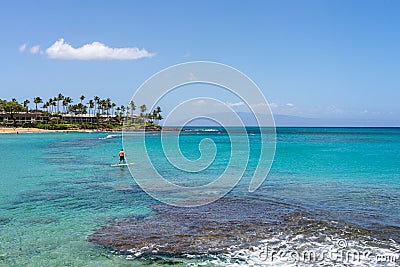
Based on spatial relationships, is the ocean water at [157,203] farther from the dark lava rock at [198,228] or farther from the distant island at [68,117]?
the distant island at [68,117]

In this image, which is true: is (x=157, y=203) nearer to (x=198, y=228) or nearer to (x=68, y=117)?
(x=198, y=228)

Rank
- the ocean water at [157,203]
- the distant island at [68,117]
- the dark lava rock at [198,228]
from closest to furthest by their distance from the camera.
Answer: the ocean water at [157,203] < the dark lava rock at [198,228] < the distant island at [68,117]

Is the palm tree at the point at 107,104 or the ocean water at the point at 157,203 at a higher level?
the palm tree at the point at 107,104

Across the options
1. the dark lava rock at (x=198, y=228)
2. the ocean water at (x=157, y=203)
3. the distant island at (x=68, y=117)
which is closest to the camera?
the ocean water at (x=157, y=203)

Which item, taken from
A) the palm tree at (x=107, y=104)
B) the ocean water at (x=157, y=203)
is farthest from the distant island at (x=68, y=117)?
the ocean water at (x=157, y=203)

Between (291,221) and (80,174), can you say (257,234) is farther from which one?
(80,174)

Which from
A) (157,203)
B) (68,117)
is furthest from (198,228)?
(68,117)

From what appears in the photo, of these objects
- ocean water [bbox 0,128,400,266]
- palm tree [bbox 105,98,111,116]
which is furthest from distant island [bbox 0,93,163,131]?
ocean water [bbox 0,128,400,266]

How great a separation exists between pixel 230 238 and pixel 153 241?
2752 mm

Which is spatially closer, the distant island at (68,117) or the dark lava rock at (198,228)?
the dark lava rock at (198,228)

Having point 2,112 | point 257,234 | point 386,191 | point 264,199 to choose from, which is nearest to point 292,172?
point 386,191

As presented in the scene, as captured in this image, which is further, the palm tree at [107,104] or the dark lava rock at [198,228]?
the palm tree at [107,104]

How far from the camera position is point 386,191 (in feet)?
78.9

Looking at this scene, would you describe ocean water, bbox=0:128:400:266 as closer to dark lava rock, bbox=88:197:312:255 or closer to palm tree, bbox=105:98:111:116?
dark lava rock, bbox=88:197:312:255
